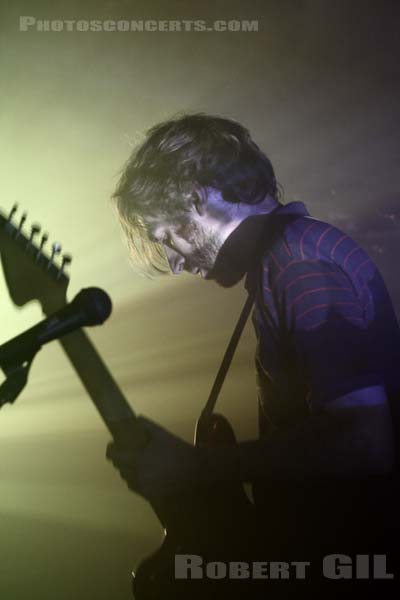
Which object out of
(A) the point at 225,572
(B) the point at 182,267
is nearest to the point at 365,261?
(B) the point at 182,267

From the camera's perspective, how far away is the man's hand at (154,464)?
1.00m

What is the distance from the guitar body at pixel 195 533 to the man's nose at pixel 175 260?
1.86 ft

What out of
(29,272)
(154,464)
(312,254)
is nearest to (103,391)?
(154,464)

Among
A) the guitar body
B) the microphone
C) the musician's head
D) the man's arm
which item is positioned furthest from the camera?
the musician's head

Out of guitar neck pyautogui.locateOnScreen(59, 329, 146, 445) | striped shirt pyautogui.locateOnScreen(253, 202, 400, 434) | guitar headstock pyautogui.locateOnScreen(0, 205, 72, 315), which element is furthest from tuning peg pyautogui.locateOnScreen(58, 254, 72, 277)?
striped shirt pyautogui.locateOnScreen(253, 202, 400, 434)

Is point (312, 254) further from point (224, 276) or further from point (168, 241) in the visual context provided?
point (168, 241)

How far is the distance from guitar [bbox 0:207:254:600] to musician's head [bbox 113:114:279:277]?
0.34 metres

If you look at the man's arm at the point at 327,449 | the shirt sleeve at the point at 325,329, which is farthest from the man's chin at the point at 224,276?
the man's arm at the point at 327,449

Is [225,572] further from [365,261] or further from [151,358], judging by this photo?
[365,261]

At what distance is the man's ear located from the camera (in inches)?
50.4

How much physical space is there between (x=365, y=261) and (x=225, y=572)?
31.4 inches

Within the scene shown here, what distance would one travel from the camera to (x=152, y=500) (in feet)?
3.37

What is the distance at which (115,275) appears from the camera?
1384 millimetres

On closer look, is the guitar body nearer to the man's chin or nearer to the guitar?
the guitar
